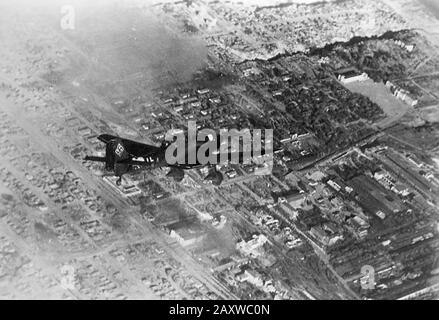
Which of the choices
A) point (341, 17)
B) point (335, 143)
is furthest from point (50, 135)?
point (341, 17)
